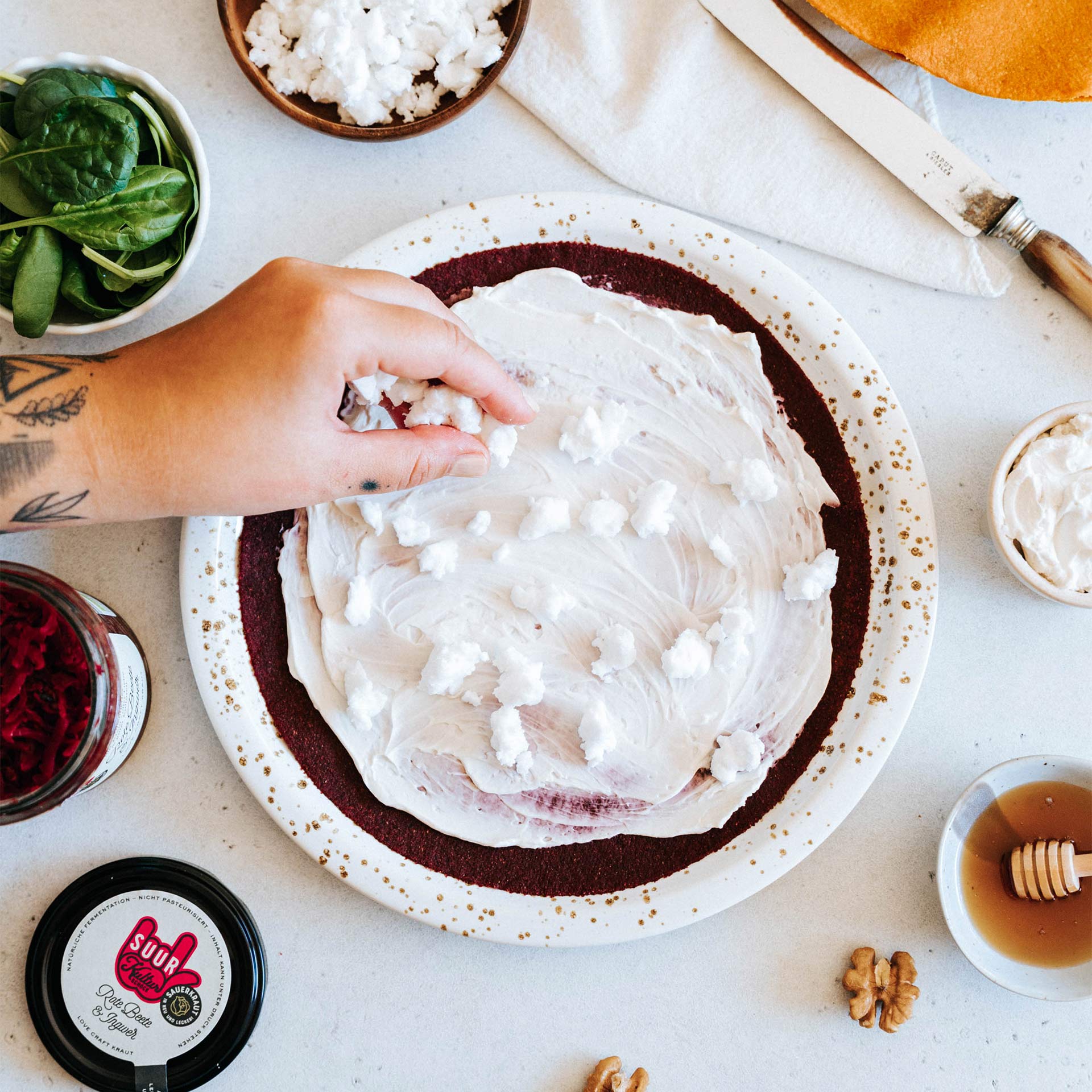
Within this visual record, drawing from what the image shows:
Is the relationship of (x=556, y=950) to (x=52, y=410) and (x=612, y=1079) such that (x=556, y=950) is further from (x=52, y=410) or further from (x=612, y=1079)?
(x=52, y=410)

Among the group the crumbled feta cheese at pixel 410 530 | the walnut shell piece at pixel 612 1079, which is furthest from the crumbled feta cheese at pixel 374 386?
the walnut shell piece at pixel 612 1079

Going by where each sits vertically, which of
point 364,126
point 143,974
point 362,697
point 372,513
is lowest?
point 143,974

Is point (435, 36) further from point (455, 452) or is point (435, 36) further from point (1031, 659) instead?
point (1031, 659)

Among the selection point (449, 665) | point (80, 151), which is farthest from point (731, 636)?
point (80, 151)

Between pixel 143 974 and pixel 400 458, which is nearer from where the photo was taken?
pixel 400 458

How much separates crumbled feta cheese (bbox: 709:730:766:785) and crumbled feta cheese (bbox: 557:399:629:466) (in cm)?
28

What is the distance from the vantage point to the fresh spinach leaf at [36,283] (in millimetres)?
736

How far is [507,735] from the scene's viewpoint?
31.1 inches

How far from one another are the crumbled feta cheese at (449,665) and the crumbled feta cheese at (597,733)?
111mm

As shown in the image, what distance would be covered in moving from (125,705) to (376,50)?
0.62 m

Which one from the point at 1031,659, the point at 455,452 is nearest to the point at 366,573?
the point at 455,452

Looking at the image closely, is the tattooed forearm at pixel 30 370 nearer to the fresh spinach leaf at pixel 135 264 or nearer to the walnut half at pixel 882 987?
the fresh spinach leaf at pixel 135 264

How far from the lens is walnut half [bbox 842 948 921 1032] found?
834 millimetres

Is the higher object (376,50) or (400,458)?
(376,50)
